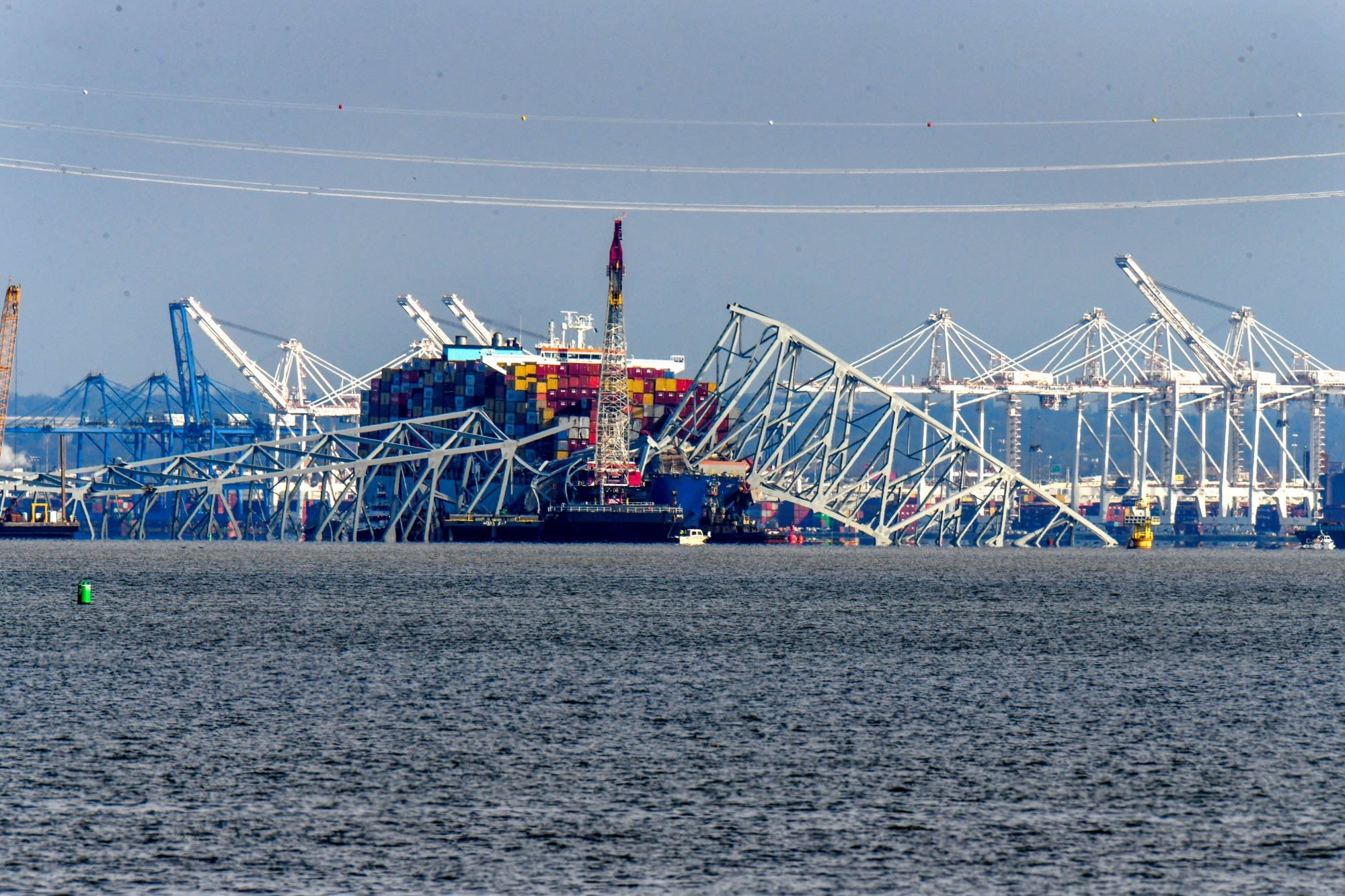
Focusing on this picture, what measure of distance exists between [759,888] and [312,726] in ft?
41.1

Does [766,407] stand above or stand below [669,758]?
above

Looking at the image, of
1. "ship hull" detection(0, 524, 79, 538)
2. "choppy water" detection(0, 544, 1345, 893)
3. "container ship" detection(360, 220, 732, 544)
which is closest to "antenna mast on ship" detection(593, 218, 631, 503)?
"container ship" detection(360, 220, 732, 544)

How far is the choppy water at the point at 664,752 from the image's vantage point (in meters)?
18.5

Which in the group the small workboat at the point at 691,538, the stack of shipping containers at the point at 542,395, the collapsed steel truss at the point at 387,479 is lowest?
the small workboat at the point at 691,538

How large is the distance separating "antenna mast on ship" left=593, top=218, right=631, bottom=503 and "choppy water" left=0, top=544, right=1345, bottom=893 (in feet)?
346

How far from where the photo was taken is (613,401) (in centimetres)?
16600

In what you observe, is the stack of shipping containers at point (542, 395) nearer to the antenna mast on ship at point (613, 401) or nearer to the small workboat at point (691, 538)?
the antenna mast on ship at point (613, 401)

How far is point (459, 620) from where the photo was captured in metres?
53.5

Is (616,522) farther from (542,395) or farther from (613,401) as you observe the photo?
(542,395)

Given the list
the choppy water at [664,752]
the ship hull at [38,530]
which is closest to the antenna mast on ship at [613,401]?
the ship hull at [38,530]

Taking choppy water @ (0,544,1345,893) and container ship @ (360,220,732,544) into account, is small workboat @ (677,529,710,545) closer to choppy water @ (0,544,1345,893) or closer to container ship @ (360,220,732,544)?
container ship @ (360,220,732,544)

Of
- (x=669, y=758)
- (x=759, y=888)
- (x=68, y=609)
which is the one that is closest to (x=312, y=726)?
(x=669, y=758)

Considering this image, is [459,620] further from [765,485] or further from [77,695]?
[765,485]

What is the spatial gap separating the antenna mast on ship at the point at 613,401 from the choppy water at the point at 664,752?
10544cm
